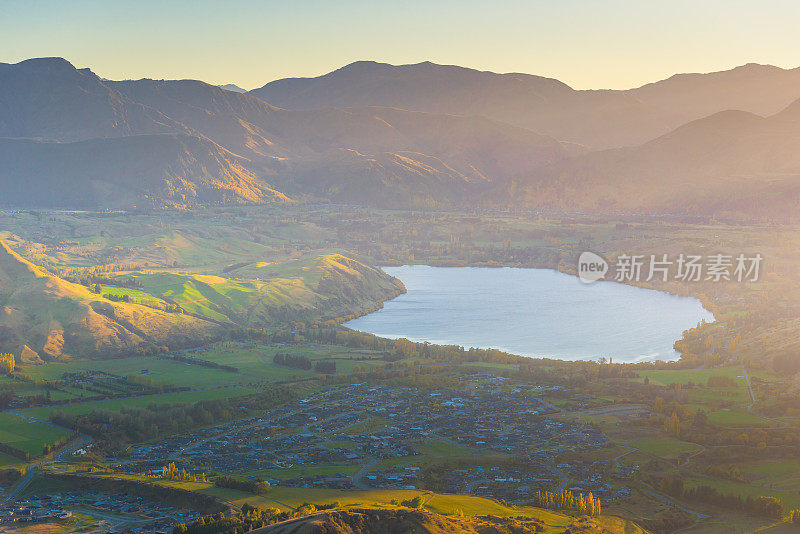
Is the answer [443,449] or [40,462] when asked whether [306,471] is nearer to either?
[443,449]

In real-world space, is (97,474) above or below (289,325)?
below

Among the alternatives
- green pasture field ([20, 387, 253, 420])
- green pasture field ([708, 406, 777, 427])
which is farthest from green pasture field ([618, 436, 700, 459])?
green pasture field ([20, 387, 253, 420])

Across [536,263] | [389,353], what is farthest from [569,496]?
[536,263]

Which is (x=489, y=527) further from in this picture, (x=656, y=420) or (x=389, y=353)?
(x=389, y=353)

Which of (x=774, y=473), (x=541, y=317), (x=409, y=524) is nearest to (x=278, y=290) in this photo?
(x=541, y=317)

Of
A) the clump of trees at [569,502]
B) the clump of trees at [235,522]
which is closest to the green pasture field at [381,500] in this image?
the clump of trees at [569,502]
